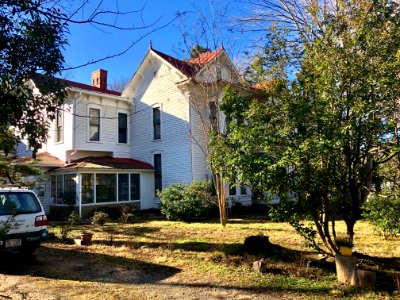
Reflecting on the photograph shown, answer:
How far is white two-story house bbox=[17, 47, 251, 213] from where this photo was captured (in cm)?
1820

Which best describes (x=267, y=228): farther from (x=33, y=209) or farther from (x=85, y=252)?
(x=33, y=209)

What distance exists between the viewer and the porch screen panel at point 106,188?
1848 centimetres

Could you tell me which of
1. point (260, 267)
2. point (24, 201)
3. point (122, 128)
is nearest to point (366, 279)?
point (260, 267)

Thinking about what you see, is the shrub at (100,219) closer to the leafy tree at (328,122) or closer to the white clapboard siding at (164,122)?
the white clapboard siding at (164,122)

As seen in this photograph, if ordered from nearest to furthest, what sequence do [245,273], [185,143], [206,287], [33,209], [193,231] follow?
[206,287] → [245,273] → [33,209] → [193,231] → [185,143]

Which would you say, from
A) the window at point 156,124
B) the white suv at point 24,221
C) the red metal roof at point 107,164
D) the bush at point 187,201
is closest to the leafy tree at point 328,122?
the white suv at point 24,221

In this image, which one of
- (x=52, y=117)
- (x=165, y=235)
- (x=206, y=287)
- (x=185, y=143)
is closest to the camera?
(x=52, y=117)

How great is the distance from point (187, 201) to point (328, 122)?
1117cm

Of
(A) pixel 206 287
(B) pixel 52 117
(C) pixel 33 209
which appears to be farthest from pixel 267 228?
(B) pixel 52 117

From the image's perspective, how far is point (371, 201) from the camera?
22.7 feet

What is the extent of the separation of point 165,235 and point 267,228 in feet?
13.2

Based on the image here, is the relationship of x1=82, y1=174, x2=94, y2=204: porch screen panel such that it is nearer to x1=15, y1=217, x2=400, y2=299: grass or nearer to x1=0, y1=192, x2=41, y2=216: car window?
x1=15, y1=217, x2=400, y2=299: grass

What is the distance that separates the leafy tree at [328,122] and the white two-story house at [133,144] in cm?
1008

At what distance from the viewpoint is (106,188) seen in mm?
18859
